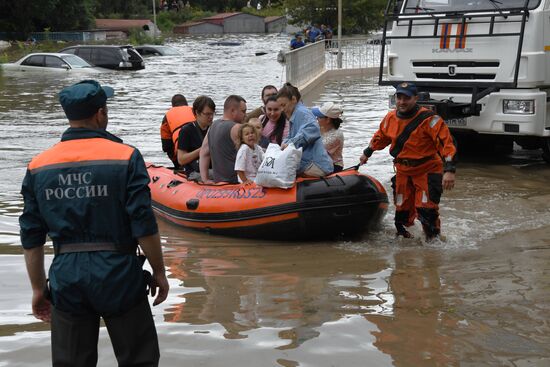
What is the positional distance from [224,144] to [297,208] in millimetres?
1160

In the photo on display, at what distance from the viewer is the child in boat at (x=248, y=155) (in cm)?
847

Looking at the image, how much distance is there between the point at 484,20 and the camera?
10844mm

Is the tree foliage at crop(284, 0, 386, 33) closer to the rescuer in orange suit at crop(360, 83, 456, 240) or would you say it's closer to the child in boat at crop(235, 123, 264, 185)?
the child in boat at crop(235, 123, 264, 185)

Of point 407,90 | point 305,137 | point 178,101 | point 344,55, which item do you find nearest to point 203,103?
point 305,137

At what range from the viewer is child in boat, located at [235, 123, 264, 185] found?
8469 millimetres

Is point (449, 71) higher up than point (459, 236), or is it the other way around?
point (449, 71)

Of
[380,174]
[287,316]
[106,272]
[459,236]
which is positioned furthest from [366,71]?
[106,272]

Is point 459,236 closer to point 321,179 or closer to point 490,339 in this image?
point 321,179

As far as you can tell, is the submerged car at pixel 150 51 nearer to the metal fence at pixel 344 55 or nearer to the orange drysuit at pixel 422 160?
the metal fence at pixel 344 55

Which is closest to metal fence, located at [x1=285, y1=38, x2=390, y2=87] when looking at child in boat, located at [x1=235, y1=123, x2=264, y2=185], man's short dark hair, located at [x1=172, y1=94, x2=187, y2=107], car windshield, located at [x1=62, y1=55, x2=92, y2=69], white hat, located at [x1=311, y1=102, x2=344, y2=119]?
car windshield, located at [x1=62, y1=55, x2=92, y2=69]

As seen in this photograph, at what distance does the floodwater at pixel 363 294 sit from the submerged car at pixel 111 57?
72.4 feet

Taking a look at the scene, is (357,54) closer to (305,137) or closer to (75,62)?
(75,62)

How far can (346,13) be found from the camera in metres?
64.8

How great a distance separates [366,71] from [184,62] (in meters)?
13.5
